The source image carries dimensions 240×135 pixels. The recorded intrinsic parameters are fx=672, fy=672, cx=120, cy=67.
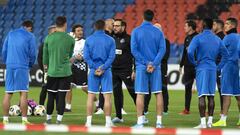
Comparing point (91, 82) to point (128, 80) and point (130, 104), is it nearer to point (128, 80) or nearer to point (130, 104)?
point (128, 80)

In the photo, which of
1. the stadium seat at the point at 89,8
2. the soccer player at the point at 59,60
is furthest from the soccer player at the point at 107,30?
the stadium seat at the point at 89,8

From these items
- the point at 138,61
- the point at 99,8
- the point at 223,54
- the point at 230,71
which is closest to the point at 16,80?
the point at 138,61

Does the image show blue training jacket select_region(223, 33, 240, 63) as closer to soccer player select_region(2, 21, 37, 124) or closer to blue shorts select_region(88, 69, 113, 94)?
blue shorts select_region(88, 69, 113, 94)

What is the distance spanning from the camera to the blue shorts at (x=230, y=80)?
44.5 feet

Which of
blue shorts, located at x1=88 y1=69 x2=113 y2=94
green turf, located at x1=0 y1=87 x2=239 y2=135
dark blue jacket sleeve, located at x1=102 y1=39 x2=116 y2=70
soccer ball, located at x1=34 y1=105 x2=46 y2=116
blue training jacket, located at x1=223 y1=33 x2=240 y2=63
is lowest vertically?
green turf, located at x1=0 y1=87 x2=239 y2=135

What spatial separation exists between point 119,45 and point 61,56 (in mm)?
1883

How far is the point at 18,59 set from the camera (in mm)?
12977

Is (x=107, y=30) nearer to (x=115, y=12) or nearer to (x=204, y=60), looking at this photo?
(x=204, y=60)

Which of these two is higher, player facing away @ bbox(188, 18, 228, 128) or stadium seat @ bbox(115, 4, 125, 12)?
stadium seat @ bbox(115, 4, 125, 12)

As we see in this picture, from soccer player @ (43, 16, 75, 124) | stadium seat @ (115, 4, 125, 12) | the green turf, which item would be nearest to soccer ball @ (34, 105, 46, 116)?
the green turf

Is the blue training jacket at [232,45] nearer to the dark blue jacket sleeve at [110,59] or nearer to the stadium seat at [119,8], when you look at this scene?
the dark blue jacket sleeve at [110,59]

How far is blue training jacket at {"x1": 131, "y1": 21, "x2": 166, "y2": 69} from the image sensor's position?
12461 mm

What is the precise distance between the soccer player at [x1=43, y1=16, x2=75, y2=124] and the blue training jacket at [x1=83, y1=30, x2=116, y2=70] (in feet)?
1.82

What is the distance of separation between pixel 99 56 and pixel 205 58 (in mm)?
2011
